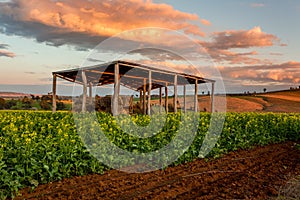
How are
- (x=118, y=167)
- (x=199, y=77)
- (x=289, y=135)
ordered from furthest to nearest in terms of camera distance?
(x=199, y=77)
(x=289, y=135)
(x=118, y=167)

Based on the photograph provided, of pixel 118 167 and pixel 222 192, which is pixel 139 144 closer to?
pixel 118 167

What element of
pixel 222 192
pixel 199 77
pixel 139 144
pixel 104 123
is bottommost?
pixel 222 192

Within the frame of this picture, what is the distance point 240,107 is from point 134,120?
26638 mm

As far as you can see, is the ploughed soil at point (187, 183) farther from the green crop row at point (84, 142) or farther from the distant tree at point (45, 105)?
the distant tree at point (45, 105)

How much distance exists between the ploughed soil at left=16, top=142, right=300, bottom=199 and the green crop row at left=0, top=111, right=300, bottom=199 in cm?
29

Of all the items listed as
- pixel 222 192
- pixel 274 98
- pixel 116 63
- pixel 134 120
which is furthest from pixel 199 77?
pixel 274 98

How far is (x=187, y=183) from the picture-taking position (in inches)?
297

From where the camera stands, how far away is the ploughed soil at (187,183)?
657cm

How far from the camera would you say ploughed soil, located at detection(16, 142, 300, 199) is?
6.57 meters

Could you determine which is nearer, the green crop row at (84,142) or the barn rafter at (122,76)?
the green crop row at (84,142)

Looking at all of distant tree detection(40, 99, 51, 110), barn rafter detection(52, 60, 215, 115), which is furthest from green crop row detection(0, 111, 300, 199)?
distant tree detection(40, 99, 51, 110)

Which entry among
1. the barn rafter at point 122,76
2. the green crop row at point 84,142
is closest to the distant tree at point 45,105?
the barn rafter at point 122,76

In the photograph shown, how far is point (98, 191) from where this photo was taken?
6.75 m

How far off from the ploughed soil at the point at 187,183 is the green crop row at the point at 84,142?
0.29 meters
